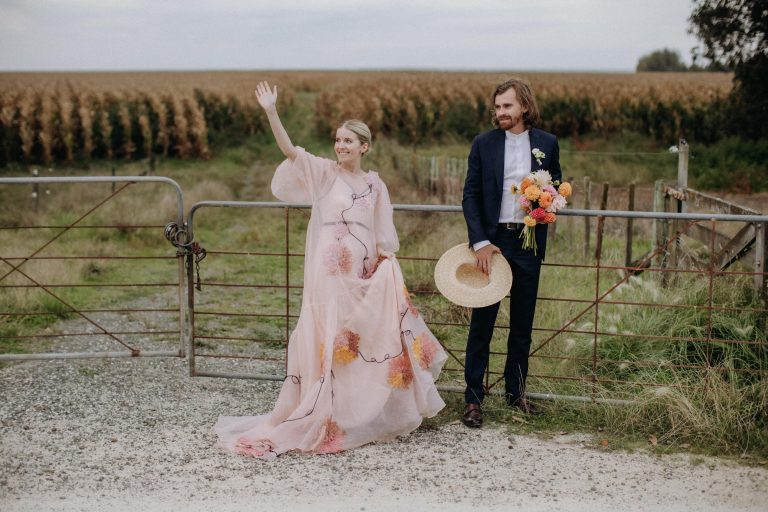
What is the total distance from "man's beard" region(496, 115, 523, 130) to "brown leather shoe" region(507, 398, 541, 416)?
5.75 ft

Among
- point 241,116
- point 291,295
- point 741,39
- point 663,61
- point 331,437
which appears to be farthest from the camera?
point 663,61

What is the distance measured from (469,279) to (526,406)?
947 mm

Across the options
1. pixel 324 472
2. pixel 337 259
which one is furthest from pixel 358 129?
pixel 324 472

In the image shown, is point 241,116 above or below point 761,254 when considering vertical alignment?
above

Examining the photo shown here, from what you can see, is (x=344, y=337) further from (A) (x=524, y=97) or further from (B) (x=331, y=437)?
(A) (x=524, y=97)

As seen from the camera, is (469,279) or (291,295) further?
(291,295)

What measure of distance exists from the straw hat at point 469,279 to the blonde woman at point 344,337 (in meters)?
0.27

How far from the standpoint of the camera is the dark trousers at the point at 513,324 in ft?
15.7

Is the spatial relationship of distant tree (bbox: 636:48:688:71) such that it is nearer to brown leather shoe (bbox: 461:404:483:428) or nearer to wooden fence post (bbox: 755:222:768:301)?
wooden fence post (bbox: 755:222:768:301)

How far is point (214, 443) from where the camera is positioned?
4.76 meters

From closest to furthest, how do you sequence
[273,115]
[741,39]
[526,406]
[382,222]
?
[273,115]
[382,222]
[526,406]
[741,39]

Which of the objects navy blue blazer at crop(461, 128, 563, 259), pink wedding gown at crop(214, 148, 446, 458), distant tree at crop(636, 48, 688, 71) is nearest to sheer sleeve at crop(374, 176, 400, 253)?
pink wedding gown at crop(214, 148, 446, 458)

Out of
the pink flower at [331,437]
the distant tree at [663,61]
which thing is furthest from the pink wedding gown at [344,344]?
the distant tree at [663,61]

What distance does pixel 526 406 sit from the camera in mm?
5156
